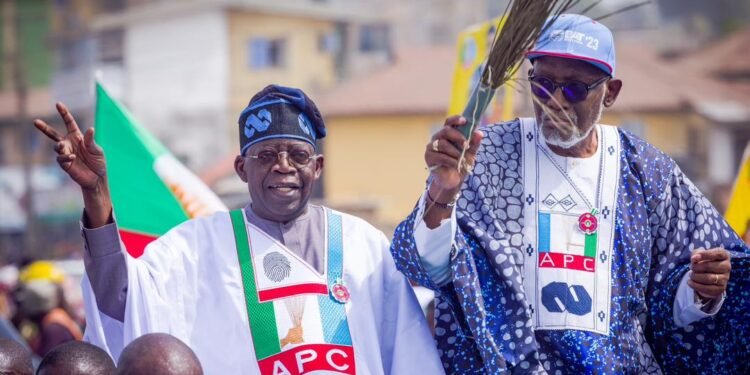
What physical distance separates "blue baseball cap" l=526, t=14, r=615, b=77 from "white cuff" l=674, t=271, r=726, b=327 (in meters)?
0.82

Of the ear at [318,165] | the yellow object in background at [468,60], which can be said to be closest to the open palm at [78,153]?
the ear at [318,165]

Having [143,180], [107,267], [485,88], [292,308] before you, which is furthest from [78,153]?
[143,180]

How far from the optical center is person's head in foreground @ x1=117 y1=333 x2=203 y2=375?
3.29 metres

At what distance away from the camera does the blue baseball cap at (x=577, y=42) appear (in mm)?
4238

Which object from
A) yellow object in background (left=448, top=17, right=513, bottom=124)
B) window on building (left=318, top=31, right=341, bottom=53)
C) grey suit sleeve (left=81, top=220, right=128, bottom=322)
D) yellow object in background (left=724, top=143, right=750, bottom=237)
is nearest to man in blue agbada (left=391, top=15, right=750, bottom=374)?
grey suit sleeve (left=81, top=220, right=128, bottom=322)

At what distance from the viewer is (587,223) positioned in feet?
14.2

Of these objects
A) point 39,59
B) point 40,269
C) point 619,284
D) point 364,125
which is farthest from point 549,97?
point 39,59

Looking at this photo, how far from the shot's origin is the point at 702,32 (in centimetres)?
4247

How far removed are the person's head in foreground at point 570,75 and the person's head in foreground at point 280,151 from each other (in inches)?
32.7

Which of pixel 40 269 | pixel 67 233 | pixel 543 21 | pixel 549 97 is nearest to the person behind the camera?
pixel 543 21

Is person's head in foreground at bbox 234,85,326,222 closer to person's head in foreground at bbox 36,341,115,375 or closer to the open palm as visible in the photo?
the open palm

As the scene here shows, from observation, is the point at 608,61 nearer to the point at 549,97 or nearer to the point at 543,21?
the point at 549,97

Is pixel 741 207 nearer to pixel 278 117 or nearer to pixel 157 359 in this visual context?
pixel 278 117

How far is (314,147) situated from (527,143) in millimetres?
811
